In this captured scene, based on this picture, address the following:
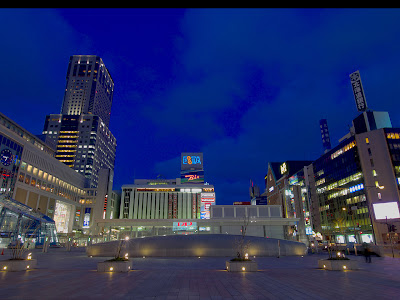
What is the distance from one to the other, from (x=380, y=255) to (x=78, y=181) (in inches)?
5008

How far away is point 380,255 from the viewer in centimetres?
3422

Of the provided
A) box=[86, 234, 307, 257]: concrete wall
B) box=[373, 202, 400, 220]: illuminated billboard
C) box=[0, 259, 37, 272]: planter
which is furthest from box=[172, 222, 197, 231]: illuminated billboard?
box=[0, 259, 37, 272]: planter

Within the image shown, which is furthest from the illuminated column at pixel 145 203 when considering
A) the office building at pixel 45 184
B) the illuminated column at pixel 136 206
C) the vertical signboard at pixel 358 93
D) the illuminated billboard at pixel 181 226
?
the vertical signboard at pixel 358 93

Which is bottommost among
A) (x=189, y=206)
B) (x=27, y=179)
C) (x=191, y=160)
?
(x=189, y=206)

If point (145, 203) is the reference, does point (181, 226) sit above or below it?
below

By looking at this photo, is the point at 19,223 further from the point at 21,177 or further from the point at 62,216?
the point at 62,216

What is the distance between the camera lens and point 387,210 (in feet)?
217

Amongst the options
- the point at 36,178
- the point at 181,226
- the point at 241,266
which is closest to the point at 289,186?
the point at 181,226

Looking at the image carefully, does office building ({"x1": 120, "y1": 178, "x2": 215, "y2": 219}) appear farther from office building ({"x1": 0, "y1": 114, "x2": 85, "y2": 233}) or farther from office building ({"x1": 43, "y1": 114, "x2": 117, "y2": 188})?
office building ({"x1": 43, "y1": 114, "x2": 117, "y2": 188})

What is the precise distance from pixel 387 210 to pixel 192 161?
8965cm

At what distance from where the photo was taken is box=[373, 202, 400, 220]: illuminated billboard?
213ft

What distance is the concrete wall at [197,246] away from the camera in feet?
131

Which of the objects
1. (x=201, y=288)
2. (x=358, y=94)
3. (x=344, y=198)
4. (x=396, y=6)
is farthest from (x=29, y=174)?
(x=358, y=94)

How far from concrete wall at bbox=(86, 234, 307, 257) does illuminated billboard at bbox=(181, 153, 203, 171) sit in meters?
93.8
